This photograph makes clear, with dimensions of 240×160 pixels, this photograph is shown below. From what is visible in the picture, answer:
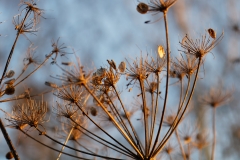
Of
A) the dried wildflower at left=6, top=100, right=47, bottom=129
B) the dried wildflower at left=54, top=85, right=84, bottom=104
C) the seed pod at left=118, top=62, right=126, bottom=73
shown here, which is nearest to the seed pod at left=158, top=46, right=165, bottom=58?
the seed pod at left=118, top=62, right=126, bottom=73

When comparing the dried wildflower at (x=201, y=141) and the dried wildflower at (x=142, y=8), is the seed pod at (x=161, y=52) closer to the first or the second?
the dried wildflower at (x=142, y=8)

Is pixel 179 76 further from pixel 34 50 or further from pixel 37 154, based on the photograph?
pixel 37 154

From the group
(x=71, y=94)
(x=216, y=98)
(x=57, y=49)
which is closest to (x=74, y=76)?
(x=71, y=94)

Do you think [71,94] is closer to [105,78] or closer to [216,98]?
[105,78]

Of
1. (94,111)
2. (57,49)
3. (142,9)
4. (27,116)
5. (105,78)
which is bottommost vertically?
(27,116)

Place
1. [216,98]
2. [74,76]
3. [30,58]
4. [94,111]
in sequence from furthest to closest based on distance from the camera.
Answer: [216,98] < [30,58] < [94,111] < [74,76]

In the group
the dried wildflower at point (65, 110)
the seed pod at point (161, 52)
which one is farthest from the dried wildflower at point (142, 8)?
the dried wildflower at point (65, 110)

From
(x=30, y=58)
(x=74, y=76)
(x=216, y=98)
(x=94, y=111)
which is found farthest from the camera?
(x=216, y=98)

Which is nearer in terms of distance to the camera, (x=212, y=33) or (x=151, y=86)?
(x=212, y=33)
